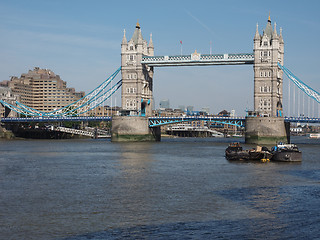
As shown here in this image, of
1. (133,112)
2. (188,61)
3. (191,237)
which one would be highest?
(188,61)

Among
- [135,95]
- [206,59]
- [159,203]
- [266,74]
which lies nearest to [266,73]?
[266,74]

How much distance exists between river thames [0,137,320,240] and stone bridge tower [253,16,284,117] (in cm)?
5380

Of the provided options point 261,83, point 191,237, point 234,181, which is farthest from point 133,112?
point 191,237

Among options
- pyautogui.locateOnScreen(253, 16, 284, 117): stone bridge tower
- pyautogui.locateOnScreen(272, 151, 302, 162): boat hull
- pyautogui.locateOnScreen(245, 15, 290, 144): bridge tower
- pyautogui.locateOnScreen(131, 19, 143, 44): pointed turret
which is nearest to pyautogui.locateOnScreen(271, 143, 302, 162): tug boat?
pyautogui.locateOnScreen(272, 151, 302, 162): boat hull

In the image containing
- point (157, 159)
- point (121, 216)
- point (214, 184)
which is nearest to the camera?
point (121, 216)

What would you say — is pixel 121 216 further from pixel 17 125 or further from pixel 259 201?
pixel 17 125

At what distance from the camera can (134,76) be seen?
360ft

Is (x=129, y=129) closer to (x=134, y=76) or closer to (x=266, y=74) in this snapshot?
(x=134, y=76)

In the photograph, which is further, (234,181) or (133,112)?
(133,112)

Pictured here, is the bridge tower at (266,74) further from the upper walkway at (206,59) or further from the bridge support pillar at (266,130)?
the bridge support pillar at (266,130)

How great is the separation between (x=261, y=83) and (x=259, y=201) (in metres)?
74.4

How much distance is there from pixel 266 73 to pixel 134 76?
26.3 meters

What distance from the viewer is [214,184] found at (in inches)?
1469

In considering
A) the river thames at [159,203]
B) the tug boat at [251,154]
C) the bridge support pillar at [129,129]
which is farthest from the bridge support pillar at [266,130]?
the river thames at [159,203]
